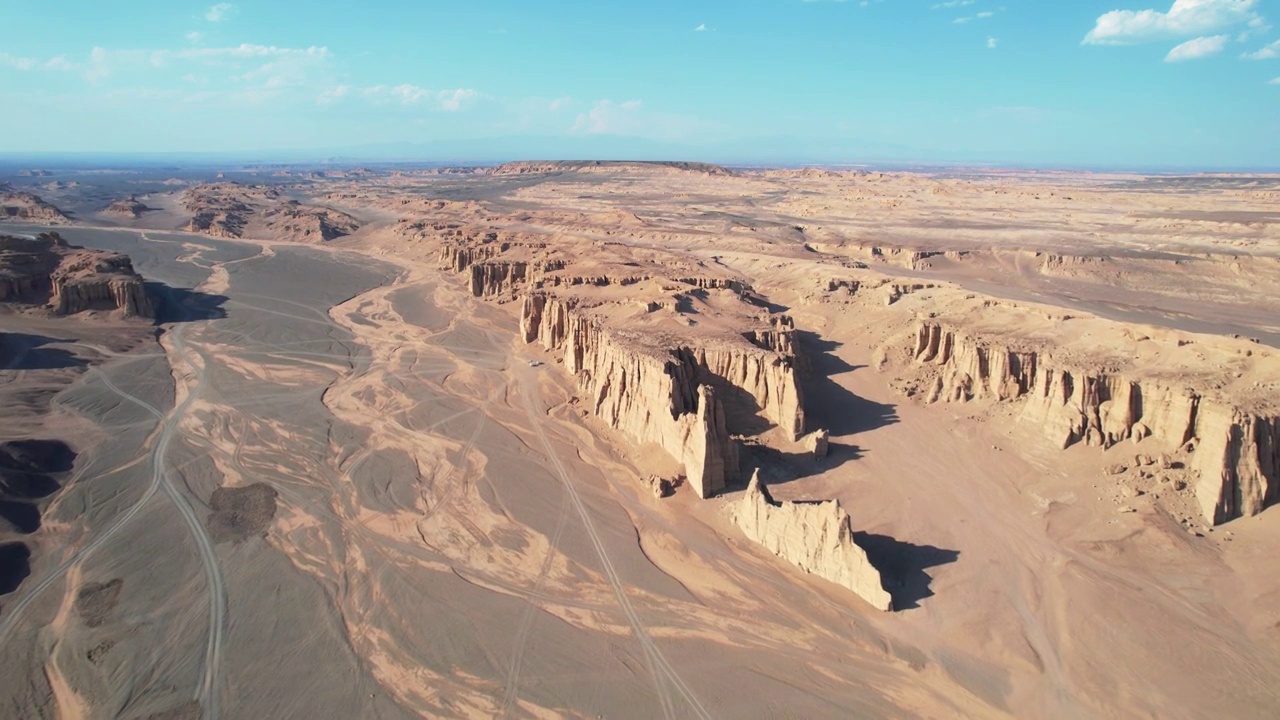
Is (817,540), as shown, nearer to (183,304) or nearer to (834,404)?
(834,404)

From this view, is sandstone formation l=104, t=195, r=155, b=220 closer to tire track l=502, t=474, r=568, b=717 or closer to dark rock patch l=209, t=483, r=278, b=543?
dark rock patch l=209, t=483, r=278, b=543

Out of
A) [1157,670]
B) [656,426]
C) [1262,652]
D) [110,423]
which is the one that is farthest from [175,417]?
[1262,652]

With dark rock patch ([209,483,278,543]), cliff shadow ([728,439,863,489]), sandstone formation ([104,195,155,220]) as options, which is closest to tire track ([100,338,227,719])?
dark rock patch ([209,483,278,543])

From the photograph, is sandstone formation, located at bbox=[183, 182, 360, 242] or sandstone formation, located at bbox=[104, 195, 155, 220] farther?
sandstone formation, located at bbox=[104, 195, 155, 220]

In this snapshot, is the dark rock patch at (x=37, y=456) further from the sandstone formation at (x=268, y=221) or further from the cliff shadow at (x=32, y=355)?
the sandstone formation at (x=268, y=221)

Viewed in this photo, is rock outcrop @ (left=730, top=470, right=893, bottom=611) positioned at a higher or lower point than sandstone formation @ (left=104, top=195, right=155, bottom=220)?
lower

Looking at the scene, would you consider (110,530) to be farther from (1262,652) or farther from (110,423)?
(1262,652)

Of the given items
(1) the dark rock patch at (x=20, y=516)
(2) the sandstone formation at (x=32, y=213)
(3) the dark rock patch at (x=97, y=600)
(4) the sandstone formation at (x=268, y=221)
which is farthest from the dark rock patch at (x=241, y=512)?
(2) the sandstone formation at (x=32, y=213)
